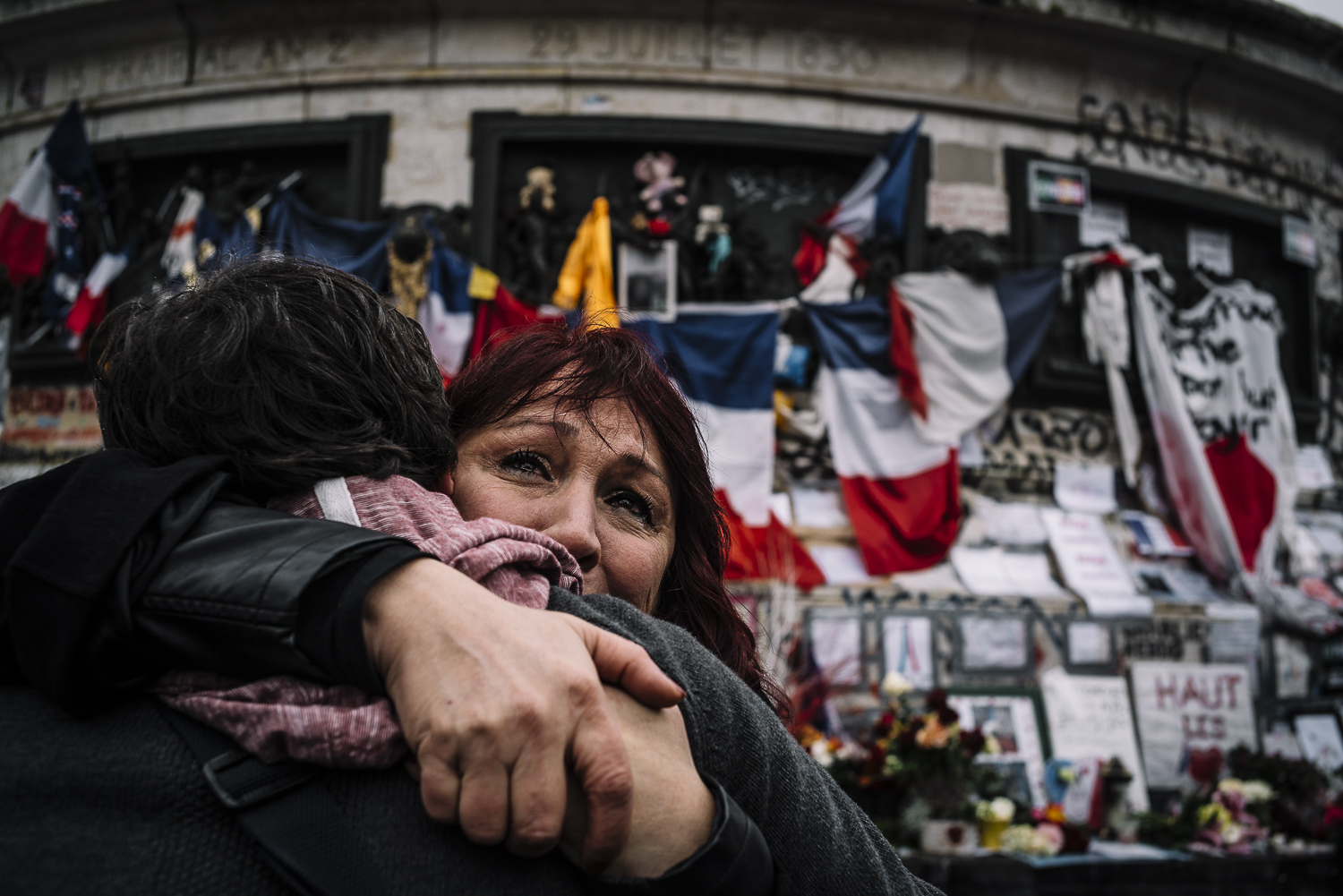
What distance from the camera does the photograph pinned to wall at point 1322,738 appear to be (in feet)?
24.6

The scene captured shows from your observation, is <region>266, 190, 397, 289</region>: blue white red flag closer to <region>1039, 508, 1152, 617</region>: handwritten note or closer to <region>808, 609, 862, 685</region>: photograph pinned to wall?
<region>808, 609, 862, 685</region>: photograph pinned to wall

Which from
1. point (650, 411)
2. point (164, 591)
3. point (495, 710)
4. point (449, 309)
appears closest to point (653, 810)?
point (495, 710)

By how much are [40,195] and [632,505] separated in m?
9.03

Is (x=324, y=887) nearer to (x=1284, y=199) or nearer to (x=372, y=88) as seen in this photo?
(x=372, y=88)

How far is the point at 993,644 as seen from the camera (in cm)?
659

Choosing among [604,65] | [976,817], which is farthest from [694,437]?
[604,65]

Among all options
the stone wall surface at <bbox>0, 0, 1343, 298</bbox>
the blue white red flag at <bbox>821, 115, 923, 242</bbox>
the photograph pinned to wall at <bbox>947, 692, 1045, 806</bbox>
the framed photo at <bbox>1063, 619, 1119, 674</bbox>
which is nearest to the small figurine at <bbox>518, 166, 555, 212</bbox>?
the stone wall surface at <bbox>0, 0, 1343, 298</bbox>

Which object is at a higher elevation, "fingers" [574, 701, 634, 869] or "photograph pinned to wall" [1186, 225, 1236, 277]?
"photograph pinned to wall" [1186, 225, 1236, 277]

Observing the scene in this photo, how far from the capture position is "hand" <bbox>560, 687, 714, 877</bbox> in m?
0.79

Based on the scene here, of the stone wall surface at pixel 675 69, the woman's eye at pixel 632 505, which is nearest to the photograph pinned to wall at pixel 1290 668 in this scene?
the stone wall surface at pixel 675 69

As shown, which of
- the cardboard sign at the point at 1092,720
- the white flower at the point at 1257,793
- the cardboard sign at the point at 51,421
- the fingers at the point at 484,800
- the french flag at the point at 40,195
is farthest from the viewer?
the cardboard sign at the point at 51,421

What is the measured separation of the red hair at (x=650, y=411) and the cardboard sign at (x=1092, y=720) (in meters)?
5.59

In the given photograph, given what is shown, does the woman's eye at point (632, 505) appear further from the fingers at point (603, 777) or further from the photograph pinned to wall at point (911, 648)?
the photograph pinned to wall at point (911, 648)

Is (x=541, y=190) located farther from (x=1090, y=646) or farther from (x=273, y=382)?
(x=273, y=382)
